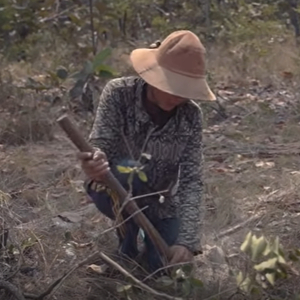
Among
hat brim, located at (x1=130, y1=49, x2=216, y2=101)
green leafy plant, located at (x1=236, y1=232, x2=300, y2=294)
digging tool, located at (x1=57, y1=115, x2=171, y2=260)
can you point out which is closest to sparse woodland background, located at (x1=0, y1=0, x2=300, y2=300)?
green leafy plant, located at (x1=236, y1=232, x2=300, y2=294)

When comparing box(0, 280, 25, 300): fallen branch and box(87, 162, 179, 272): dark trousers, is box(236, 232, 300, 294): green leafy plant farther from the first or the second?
box(0, 280, 25, 300): fallen branch

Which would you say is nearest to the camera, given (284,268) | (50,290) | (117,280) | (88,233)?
(284,268)

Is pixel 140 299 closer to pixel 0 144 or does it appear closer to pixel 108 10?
pixel 0 144

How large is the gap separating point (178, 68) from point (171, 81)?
2.8 inches

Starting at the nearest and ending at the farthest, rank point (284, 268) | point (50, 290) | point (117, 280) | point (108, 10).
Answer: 1. point (284, 268)
2. point (50, 290)
3. point (117, 280)
4. point (108, 10)

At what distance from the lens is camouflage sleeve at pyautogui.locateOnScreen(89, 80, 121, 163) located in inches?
116

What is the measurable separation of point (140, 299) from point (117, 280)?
7.1 inches

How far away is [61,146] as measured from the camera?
15.9 ft

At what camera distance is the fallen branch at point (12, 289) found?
8.81ft

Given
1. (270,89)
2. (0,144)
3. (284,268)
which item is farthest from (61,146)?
(284,268)

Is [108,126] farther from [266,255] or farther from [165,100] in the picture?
[266,255]

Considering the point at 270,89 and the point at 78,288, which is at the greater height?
the point at 78,288

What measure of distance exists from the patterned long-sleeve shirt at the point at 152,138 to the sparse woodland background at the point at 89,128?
28cm

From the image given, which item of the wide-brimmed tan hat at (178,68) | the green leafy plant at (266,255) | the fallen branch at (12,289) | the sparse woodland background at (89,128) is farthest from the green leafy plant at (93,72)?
the green leafy plant at (266,255)
